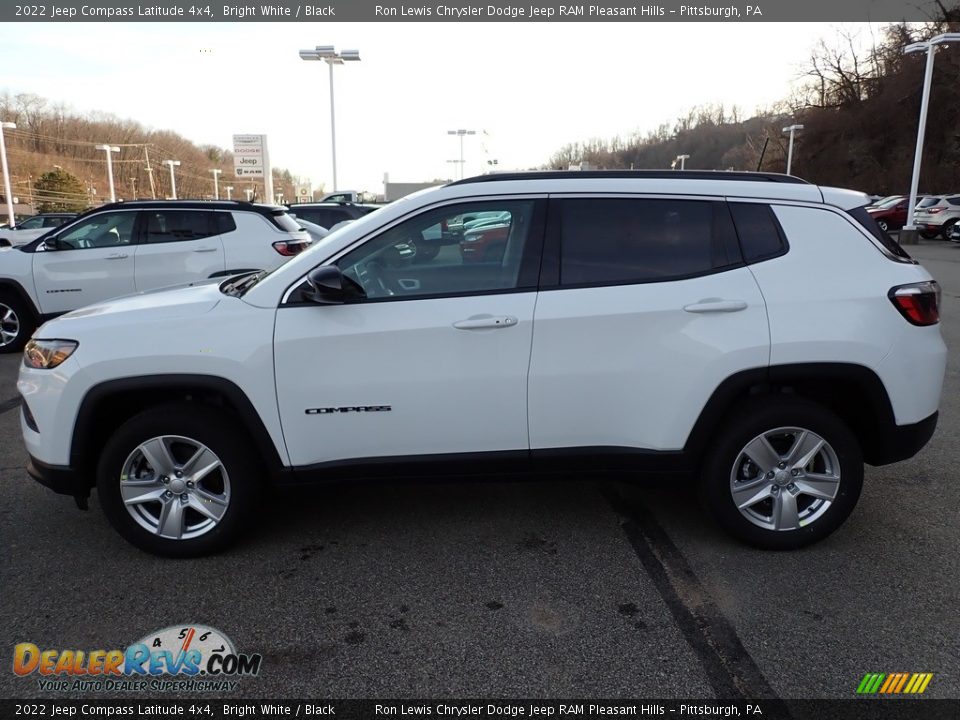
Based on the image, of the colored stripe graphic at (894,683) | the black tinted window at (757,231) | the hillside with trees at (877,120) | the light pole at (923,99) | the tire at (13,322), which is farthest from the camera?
the hillside with trees at (877,120)

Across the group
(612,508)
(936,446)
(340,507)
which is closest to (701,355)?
(612,508)

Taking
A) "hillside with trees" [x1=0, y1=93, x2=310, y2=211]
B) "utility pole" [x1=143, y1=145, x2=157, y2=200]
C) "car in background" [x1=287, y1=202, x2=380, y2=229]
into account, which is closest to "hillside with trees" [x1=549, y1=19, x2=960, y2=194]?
"car in background" [x1=287, y1=202, x2=380, y2=229]

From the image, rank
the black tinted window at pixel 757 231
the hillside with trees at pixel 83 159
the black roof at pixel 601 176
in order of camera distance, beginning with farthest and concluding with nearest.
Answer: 1. the hillside with trees at pixel 83 159
2. the black roof at pixel 601 176
3. the black tinted window at pixel 757 231

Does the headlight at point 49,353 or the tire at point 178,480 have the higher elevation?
the headlight at point 49,353

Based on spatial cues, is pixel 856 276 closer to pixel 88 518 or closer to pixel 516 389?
pixel 516 389

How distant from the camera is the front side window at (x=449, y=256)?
351 centimetres

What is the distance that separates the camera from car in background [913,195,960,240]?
95.5 feet

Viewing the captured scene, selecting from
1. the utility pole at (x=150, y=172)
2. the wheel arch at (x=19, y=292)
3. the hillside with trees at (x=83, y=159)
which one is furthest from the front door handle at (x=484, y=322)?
the utility pole at (x=150, y=172)

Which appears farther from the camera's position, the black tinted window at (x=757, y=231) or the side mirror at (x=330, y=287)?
the black tinted window at (x=757, y=231)

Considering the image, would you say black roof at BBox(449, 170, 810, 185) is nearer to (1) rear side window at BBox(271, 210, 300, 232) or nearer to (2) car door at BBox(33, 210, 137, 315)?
(1) rear side window at BBox(271, 210, 300, 232)

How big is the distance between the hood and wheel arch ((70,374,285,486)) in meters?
0.34

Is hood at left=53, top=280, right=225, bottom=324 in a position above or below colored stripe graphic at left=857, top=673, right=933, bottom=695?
above

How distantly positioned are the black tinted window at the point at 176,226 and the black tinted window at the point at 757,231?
276 inches

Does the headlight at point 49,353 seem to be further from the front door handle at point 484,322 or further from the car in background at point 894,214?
the car in background at point 894,214
